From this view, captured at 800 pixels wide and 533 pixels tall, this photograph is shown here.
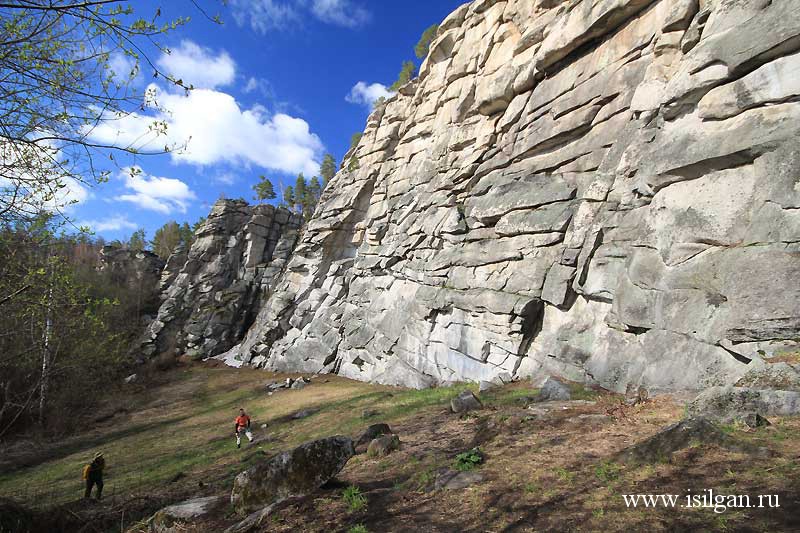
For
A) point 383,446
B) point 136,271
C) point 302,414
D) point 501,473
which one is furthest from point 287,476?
point 136,271

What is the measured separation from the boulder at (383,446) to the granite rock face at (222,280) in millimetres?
41356

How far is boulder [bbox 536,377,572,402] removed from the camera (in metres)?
11.2

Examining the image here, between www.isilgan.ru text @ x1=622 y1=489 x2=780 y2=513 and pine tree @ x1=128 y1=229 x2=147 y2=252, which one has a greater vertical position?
pine tree @ x1=128 y1=229 x2=147 y2=252

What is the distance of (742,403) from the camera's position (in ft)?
22.8

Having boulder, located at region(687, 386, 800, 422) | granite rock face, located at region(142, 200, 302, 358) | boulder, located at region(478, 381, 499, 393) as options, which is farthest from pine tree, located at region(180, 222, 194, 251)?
boulder, located at region(687, 386, 800, 422)

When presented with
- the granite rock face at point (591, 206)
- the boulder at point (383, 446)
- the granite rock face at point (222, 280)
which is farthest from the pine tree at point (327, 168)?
the boulder at point (383, 446)

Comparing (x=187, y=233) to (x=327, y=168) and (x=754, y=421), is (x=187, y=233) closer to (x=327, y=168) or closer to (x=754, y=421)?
(x=327, y=168)

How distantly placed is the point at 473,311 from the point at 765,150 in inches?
482

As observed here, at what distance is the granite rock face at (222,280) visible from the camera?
46000 mm

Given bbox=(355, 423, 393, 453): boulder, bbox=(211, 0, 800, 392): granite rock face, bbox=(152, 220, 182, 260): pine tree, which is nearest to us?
bbox=(211, 0, 800, 392): granite rock face

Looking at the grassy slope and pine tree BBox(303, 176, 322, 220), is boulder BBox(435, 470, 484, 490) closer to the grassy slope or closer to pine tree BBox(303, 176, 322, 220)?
the grassy slope

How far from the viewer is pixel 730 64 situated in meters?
10.6

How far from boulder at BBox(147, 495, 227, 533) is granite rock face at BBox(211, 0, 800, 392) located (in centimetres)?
1115

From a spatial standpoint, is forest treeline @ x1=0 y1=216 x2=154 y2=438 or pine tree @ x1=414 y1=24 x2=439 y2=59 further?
pine tree @ x1=414 y1=24 x2=439 y2=59
